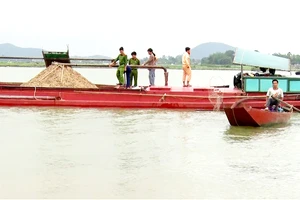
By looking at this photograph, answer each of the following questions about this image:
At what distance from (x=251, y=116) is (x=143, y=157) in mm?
4183

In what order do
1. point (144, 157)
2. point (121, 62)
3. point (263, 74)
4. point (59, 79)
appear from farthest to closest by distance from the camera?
1. point (59, 79)
2. point (121, 62)
3. point (263, 74)
4. point (144, 157)

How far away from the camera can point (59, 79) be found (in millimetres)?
18000

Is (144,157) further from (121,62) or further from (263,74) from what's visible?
(263,74)

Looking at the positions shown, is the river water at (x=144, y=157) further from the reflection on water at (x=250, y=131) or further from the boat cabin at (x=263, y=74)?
the boat cabin at (x=263, y=74)

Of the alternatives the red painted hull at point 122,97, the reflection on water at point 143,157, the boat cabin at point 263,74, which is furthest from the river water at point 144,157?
the boat cabin at point 263,74

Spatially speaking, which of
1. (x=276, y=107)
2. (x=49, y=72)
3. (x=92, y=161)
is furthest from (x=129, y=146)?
(x=49, y=72)

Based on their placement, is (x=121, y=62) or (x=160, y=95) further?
(x=121, y=62)

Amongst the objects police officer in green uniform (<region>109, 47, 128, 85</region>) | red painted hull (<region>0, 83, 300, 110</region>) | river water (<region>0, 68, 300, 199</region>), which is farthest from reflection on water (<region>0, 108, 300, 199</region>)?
police officer in green uniform (<region>109, 47, 128, 85</region>)

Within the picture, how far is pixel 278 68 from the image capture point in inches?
700

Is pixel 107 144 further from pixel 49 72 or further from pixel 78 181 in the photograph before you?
pixel 49 72

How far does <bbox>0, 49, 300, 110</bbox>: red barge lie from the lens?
1731 cm

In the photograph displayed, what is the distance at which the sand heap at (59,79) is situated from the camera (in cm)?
1794

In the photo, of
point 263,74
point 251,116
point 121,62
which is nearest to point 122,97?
point 121,62

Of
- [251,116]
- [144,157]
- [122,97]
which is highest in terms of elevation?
[122,97]
